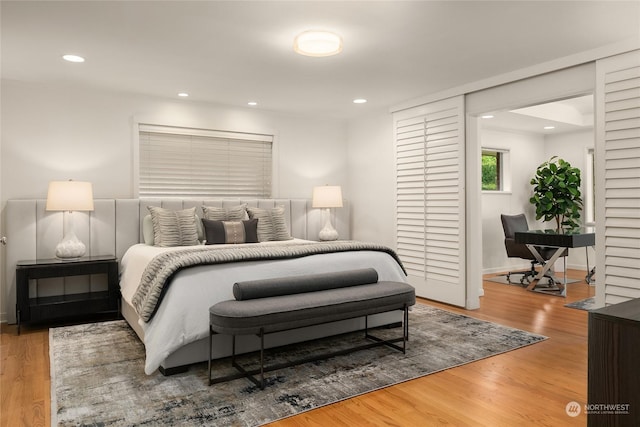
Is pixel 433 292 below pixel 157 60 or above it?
below

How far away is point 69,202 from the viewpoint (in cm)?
404

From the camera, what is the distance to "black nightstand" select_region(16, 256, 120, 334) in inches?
152

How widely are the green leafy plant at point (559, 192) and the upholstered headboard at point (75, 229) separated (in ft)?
16.0

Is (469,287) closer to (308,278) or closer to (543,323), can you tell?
(543,323)

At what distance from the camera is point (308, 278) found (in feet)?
10.1

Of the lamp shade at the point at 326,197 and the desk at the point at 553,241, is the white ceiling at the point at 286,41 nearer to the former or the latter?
the lamp shade at the point at 326,197

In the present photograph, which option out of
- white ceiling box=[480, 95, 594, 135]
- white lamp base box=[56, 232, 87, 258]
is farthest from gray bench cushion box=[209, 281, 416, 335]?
white ceiling box=[480, 95, 594, 135]

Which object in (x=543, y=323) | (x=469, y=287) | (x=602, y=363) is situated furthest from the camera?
(x=469, y=287)

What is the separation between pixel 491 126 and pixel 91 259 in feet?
18.7

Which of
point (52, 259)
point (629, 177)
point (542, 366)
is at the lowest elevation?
point (542, 366)

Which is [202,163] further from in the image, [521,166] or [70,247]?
[521,166]

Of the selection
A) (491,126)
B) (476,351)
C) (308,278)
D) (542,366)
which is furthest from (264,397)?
(491,126)

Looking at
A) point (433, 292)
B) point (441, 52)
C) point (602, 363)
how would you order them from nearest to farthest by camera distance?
point (602, 363)
point (441, 52)
point (433, 292)

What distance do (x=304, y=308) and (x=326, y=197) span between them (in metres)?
3.02
